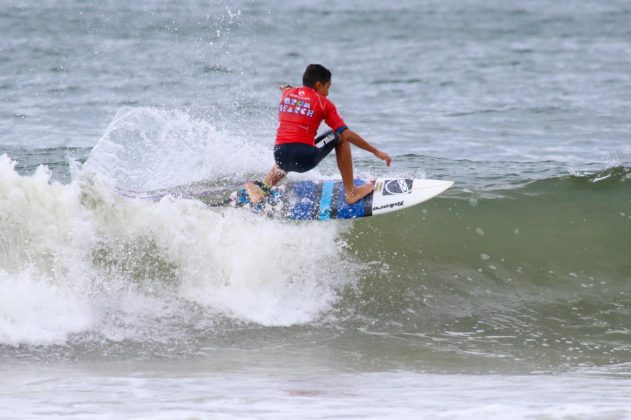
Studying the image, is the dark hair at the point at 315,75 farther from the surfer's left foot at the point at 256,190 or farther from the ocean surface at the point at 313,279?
the ocean surface at the point at 313,279

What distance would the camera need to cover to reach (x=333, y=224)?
9.44 m

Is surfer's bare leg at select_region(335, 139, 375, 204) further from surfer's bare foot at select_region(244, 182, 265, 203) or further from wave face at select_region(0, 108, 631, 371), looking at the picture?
surfer's bare foot at select_region(244, 182, 265, 203)

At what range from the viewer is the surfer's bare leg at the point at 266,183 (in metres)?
9.12

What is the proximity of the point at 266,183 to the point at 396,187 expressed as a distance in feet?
4.09

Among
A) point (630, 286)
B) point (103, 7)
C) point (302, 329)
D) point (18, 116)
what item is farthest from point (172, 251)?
point (103, 7)

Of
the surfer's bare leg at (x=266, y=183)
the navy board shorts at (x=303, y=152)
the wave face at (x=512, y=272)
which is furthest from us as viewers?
the surfer's bare leg at (x=266, y=183)

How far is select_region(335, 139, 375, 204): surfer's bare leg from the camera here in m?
8.86

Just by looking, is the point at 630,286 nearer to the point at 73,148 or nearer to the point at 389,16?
the point at 73,148

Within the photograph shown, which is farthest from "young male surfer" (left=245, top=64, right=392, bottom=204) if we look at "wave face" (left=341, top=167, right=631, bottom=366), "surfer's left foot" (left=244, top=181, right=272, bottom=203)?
"wave face" (left=341, top=167, right=631, bottom=366)

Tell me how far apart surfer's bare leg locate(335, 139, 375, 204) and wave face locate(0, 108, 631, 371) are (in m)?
0.42

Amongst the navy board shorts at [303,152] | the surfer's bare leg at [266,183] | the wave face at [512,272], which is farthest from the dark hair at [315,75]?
the wave face at [512,272]

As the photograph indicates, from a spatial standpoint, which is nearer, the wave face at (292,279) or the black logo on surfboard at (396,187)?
the wave face at (292,279)

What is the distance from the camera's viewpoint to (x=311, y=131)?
8.85 metres

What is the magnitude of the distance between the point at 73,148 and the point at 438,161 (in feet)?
17.9
